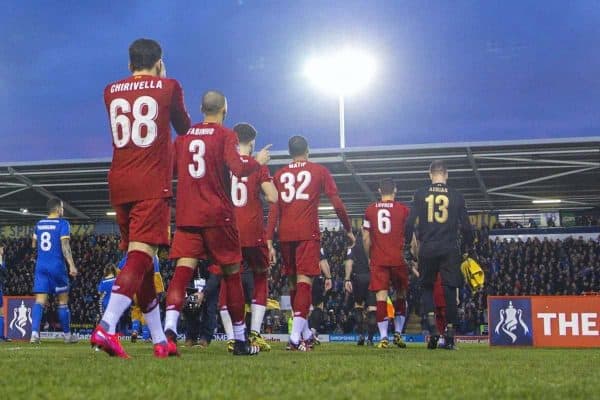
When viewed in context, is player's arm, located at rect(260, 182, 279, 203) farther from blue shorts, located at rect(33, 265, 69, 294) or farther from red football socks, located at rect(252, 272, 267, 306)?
blue shorts, located at rect(33, 265, 69, 294)

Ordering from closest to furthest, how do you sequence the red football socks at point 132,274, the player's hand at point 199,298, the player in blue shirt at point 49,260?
the red football socks at point 132,274 < the player's hand at point 199,298 < the player in blue shirt at point 49,260

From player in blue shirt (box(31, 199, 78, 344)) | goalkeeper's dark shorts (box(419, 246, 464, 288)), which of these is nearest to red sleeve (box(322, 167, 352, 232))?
goalkeeper's dark shorts (box(419, 246, 464, 288))

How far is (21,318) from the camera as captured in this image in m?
12.5

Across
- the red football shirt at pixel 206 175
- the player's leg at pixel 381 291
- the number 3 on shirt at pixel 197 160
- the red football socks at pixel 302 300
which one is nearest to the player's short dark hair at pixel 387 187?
the player's leg at pixel 381 291

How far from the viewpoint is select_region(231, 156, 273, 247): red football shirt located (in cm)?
682

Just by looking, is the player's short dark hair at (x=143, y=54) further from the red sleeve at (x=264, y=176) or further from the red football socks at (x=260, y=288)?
the red football socks at (x=260, y=288)

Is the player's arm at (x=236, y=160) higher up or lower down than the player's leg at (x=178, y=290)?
higher up

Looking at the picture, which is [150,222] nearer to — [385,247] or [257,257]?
[257,257]

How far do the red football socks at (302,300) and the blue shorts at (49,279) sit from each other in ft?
16.5

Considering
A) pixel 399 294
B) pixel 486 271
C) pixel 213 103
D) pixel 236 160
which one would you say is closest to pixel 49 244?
pixel 399 294

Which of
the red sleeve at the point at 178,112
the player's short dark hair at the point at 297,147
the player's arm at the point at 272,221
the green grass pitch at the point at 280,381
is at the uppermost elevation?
the player's short dark hair at the point at 297,147

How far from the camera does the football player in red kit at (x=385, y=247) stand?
900cm

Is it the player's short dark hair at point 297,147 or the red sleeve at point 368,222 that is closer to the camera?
the player's short dark hair at point 297,147

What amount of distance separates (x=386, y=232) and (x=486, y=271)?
16312 mm
